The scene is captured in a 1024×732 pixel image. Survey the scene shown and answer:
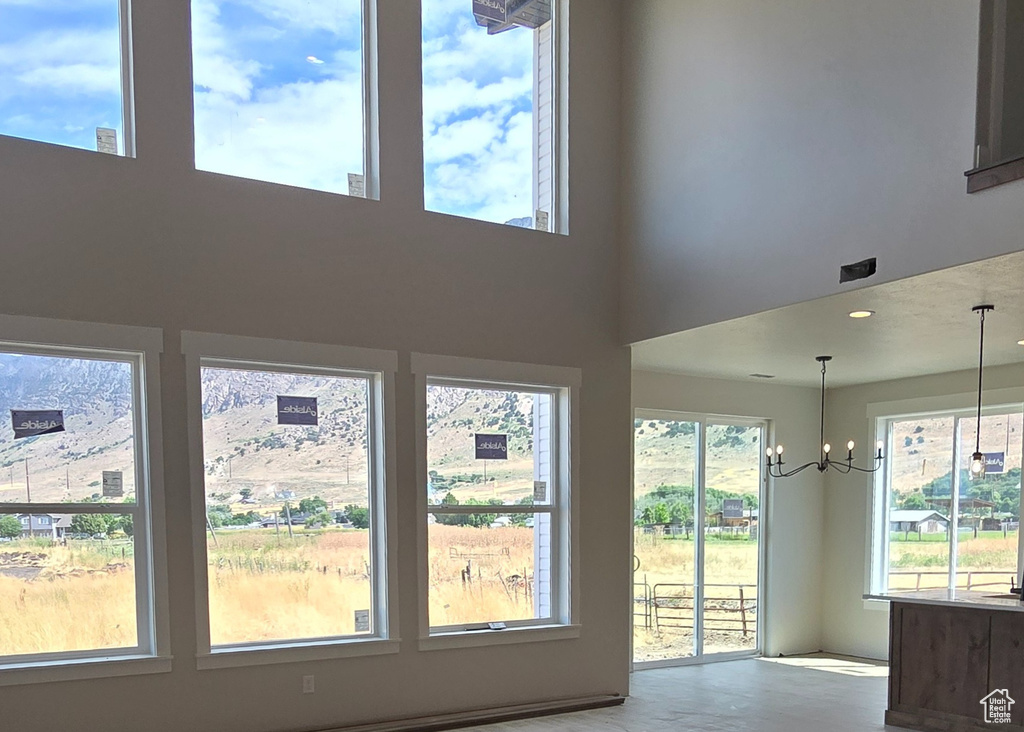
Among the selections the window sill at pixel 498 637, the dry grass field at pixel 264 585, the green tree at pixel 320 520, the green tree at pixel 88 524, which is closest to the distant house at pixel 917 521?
the window sill at pixel 498 637

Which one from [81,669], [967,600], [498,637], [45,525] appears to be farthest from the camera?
[498,637]

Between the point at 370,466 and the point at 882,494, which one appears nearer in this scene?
the point at 370,466

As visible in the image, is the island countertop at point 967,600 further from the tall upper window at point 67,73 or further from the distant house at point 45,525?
the tall upper window at point 67,73

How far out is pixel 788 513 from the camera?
8.19m

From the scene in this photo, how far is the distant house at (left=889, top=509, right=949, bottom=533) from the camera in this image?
751 cm

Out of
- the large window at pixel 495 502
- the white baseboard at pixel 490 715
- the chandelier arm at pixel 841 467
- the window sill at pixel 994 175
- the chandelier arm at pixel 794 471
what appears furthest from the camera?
the chandelier arm at pixel 841 467

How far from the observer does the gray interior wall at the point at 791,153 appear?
3.95 metres

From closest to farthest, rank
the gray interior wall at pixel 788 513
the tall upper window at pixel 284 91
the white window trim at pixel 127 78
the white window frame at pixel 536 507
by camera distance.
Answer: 1. the white window trim at pixel 127 78
2. the tall upper window at pixel 284 91
3. the white window frame at pixel 536 507
4. the gray interior wall at pixel 788 513

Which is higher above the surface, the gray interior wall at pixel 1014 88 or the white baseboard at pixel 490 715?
the gray interior wall at pixel 1014 88

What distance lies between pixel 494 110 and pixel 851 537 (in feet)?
18.2

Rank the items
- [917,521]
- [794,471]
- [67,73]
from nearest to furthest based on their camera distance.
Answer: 1. [67,73]
2. [917,521]
3. [794,471]

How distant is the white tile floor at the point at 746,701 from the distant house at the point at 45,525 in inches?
110

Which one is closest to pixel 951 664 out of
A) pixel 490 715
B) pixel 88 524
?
pixel 490 715

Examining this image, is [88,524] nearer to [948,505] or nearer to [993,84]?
[993,84]
